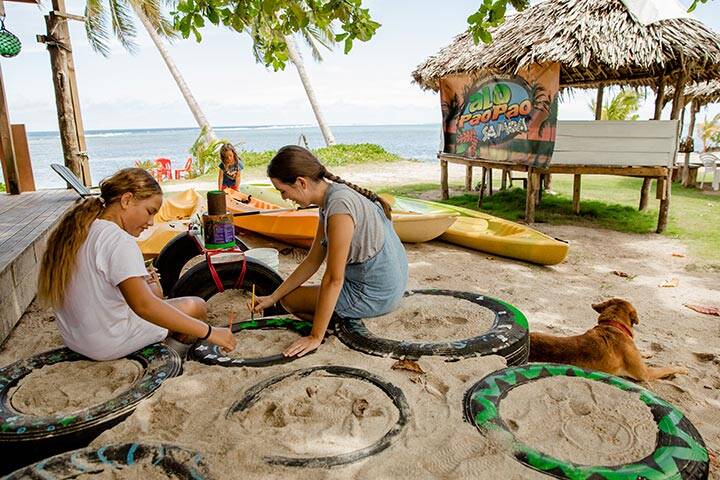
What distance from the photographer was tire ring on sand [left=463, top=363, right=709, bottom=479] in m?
1.63

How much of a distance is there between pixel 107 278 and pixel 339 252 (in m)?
1.11

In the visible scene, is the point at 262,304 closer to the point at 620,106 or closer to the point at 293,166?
the point at 293,166

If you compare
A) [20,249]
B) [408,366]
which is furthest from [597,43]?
[20,249]

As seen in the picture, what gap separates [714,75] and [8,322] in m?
10.4

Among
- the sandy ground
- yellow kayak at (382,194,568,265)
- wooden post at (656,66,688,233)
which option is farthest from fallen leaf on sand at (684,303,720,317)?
wooden post at (656,66,688,233)

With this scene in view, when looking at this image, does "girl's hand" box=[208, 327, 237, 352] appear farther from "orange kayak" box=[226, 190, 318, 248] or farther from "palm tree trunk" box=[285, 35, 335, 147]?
"palm tree trunk" box=[285, 35, 335, 147]

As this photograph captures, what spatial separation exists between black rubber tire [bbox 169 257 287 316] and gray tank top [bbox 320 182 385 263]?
0.95 metres

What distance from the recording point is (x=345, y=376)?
2.29m

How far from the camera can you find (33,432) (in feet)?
6.06

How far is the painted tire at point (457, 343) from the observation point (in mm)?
2479

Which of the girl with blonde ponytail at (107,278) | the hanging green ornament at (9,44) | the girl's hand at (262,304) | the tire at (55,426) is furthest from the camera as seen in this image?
the hanging green ornament at (9,44)

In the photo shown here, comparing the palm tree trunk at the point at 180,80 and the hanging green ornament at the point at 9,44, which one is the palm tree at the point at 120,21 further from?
the hanging green ornament at the point at 9,44

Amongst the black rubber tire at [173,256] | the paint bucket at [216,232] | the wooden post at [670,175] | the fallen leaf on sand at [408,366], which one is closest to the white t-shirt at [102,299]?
the paint bucket at [216,232]

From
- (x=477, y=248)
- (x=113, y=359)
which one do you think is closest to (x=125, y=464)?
(x=113, y=359)
